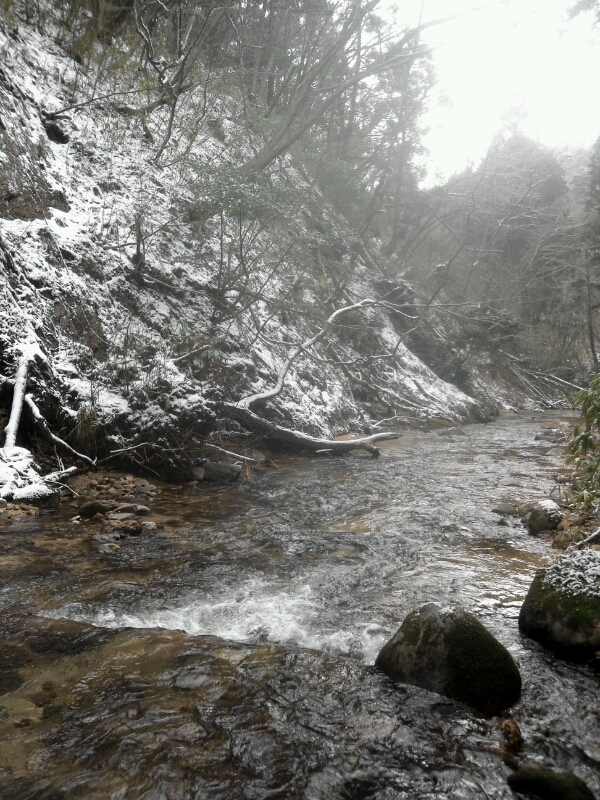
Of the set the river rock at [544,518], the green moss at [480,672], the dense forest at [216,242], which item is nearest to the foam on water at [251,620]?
the green moss at [480,672]

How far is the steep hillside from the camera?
7.56m

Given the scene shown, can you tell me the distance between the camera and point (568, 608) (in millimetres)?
3527

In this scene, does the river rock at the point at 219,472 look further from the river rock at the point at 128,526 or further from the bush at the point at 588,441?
the bush at the point at 588,441

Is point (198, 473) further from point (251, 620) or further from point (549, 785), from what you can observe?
point (549, 785)

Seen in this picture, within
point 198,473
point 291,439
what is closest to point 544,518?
point 198,473

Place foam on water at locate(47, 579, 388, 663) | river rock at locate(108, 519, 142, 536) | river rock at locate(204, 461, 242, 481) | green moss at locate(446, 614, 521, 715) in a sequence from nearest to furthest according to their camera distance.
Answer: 1. green moss at locate(446, 614, 521, 715)
2. foam on water at locate(47, 579, 388, 663)
3. river rock at locate(108, 519, 142, 536)
4. river rock at locate(204, 461, 242, 481)

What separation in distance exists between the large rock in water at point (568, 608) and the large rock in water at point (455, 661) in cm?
57

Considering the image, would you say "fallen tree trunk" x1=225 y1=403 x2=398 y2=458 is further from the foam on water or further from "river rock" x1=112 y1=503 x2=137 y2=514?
the foam on water

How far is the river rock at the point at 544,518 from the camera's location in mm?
6059

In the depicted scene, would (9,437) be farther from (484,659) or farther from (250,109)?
(250,109)

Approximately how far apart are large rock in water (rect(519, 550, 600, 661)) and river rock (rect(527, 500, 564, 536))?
233cm

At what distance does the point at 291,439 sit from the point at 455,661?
7302 millimetres

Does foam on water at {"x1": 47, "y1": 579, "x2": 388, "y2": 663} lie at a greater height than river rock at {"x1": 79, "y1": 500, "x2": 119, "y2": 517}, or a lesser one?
lesser

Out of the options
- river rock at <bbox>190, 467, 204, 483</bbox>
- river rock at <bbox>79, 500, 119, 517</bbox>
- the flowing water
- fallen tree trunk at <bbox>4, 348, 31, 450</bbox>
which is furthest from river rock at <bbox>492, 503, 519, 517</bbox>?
fallen tree trunk at <bbox>4, 348, 31, 450</bbox>
